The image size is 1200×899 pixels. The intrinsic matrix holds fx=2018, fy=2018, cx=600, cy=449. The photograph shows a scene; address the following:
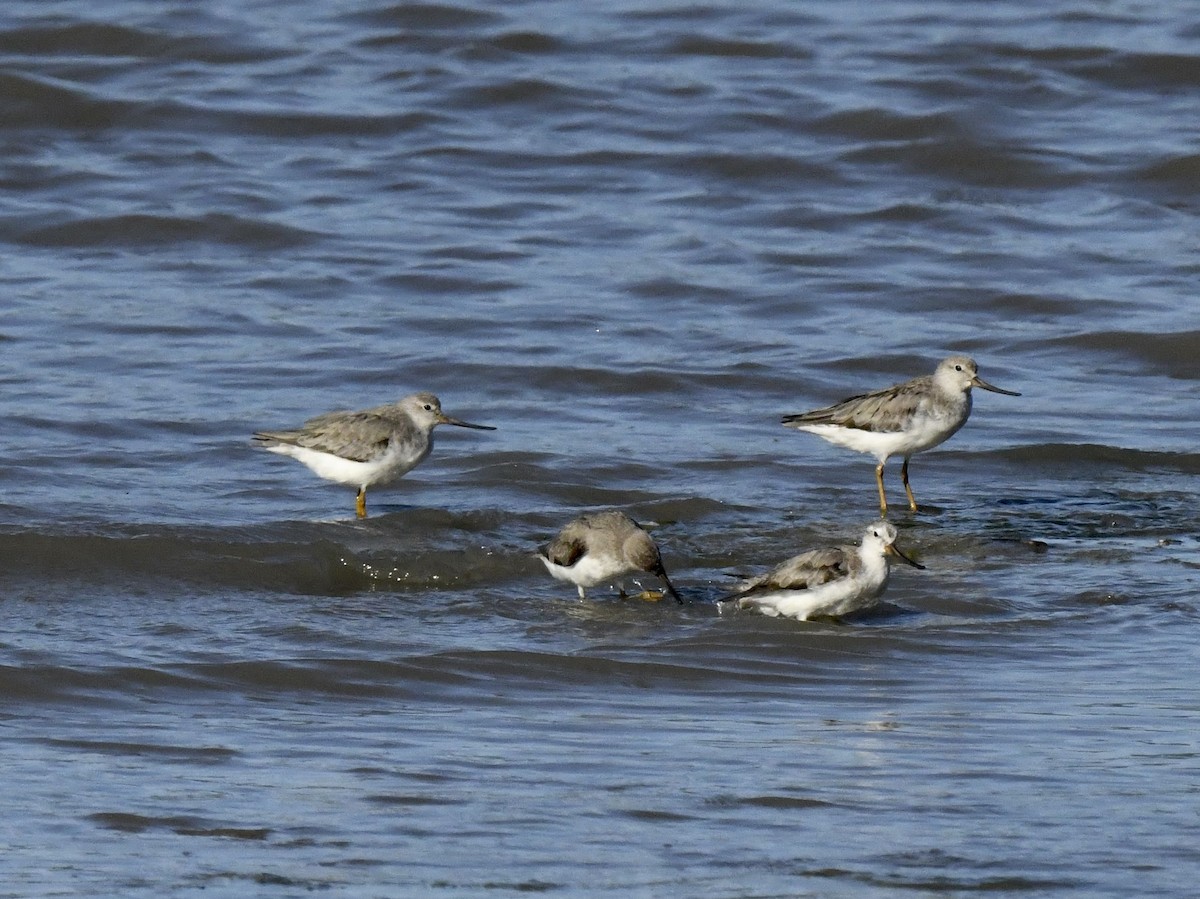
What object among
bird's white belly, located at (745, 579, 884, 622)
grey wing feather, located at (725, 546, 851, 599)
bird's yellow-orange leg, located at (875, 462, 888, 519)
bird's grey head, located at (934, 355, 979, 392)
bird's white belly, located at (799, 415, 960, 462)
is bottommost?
bird's yellow-orange leg, located at (875, 462, 888, 519)

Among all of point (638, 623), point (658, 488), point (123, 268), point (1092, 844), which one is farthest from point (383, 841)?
point (123, 268)

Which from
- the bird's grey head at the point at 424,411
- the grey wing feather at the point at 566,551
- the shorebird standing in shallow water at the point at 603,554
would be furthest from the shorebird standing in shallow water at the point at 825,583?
the bird's grey head at the point at 424,411

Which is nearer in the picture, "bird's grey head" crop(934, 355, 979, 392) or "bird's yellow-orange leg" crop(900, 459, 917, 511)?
"bird's yellow-orange leg" crop(900, 459, 917, 511)

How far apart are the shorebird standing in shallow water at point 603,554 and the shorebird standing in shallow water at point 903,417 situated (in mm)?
2734

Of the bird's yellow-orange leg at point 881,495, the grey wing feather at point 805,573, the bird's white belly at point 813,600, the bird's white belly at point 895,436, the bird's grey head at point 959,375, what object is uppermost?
the bird's grey head at point 959,375

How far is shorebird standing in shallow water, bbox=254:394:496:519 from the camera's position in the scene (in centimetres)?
1134

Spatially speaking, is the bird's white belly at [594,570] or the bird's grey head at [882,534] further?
the bird's white belly at [594,570]

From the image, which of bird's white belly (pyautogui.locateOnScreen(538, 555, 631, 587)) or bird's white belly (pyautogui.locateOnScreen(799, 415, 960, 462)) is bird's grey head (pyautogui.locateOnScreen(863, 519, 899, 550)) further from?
bird's white belly (pyautogui.locateOnScreen(799, 415, 960, 462))

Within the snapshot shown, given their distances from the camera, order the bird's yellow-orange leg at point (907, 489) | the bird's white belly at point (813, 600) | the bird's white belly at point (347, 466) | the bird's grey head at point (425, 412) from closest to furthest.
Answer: the bird's white belly at point (813, 600)
the bird's white belly at point (347, 466)
the bird's grey head at point (425, 412)
the bird's yellow-orange leg at point (907, 489)

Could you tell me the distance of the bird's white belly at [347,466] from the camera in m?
11.3

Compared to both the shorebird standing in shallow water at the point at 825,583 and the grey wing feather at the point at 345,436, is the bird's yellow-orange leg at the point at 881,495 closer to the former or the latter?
the shorebird standing in shallow water at the point at 825,583

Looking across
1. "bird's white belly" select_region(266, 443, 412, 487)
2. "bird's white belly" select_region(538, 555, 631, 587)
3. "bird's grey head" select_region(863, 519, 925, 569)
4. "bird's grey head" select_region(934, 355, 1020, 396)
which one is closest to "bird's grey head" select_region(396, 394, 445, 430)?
"bird's white belly" select_region(266, 443, 412, 487)

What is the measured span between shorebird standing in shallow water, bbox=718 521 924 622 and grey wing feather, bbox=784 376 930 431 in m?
2.72

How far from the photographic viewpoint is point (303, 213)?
18.5 metres
